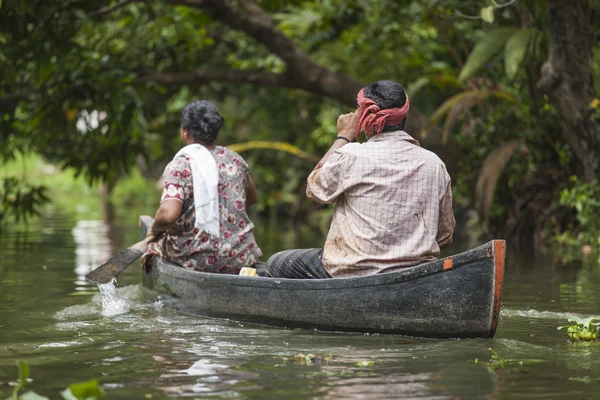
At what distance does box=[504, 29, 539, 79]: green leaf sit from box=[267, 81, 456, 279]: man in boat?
4594 millimetres

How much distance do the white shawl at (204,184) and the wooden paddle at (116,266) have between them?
0.63m

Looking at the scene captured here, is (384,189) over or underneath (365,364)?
over

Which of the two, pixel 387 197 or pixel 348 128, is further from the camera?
pixel 348 128

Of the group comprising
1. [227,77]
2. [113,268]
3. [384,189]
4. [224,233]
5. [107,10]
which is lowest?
[113,268]

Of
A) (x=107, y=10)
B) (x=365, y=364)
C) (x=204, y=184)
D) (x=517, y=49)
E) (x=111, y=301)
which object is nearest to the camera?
(x=365, y=364)

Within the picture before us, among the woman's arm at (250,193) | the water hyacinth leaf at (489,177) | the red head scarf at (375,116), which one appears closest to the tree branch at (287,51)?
the water hyacinth leaf at (489,177)

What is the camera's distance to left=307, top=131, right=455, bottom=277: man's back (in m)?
5.57

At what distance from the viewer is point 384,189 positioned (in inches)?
219

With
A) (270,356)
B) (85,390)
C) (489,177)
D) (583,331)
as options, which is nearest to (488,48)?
(489,177)

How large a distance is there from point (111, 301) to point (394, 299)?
2512 millimetres

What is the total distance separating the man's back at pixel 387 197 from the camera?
5.57 meters

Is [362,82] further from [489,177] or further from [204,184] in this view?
[204,184]

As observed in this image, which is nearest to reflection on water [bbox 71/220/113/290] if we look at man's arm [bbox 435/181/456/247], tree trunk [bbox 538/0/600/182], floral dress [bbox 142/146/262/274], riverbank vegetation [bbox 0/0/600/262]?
riverbank vegetation [bbox 0/0/600/262]

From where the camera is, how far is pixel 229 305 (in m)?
6.55
